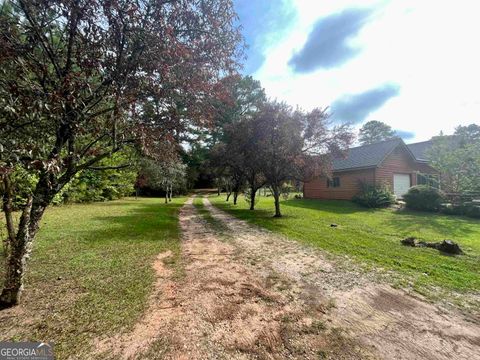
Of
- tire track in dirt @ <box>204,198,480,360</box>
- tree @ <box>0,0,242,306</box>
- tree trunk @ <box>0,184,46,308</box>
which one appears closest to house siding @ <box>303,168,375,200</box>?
tire track in dirt @ <box>204,198,480,360</box>

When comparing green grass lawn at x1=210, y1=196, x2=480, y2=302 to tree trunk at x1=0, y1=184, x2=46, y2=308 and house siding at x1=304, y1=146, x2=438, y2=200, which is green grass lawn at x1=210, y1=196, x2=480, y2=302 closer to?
tree trunk at x1=0, y1=184, x2=46, y2=308

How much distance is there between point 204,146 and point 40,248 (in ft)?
102

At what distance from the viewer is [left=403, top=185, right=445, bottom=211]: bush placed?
14.2 metres

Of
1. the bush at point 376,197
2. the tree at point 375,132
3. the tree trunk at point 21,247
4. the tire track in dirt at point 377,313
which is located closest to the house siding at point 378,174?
the bush at point 376,197

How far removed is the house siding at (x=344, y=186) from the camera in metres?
19.1

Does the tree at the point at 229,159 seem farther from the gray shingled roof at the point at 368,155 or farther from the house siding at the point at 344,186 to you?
the gray shingled roof at the point at 368,155

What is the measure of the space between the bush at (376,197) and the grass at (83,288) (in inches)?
556

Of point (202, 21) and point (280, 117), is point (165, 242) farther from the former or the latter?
point (280, 117)

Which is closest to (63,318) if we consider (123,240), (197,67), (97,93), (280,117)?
(97,93)

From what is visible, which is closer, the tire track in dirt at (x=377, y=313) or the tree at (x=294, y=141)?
the tire track in dirt at (x=377, y=313)

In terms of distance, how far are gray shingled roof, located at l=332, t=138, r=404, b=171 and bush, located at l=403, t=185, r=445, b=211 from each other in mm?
3881

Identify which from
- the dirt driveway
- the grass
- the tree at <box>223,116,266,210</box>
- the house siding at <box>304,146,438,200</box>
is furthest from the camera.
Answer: the house siding at <box>304,146,438,200</box>
